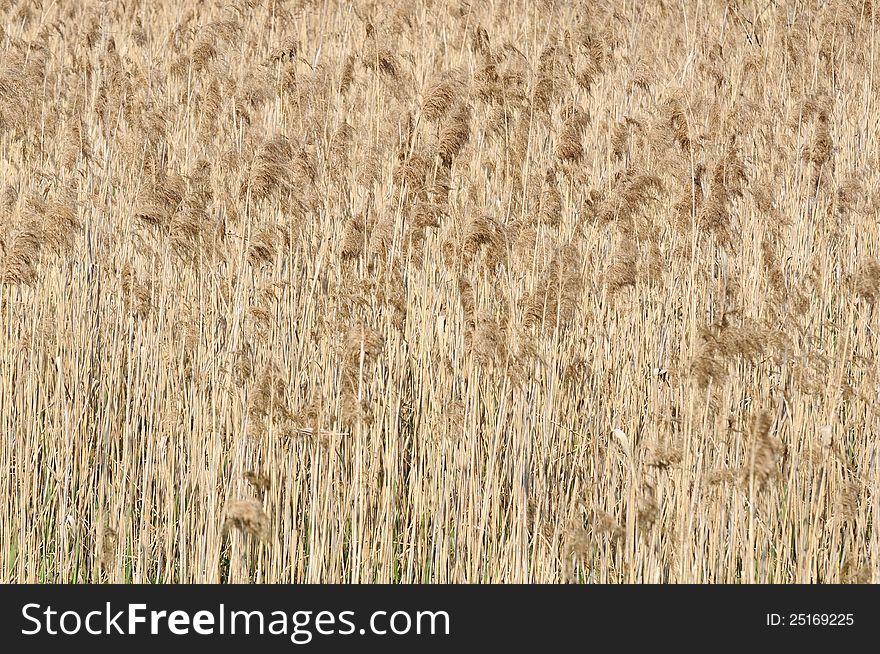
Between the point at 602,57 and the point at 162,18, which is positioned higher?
the point at 162,18

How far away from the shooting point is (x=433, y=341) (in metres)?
3.36

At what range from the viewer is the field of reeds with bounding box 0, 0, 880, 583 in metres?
2.71

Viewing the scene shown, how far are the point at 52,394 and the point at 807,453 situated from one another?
90.1 inches

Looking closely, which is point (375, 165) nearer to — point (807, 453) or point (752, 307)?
point (752, 307)

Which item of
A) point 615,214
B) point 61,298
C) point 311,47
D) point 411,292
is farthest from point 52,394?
point 311,47

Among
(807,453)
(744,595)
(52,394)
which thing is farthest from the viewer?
(52,394)

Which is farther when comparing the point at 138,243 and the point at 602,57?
the point at 602,57

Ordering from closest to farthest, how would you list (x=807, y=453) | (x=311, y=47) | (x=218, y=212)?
(x=807, y=453) < (x=218, y=212) < (x=311, y=47)

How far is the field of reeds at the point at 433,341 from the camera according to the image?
2705 millimetres

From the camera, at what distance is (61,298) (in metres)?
3.45

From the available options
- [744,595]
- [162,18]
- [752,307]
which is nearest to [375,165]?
[752,307]

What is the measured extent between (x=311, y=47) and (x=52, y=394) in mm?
3588

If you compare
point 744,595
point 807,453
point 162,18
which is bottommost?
point 744,595

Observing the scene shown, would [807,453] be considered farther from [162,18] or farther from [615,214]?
[162,18]
